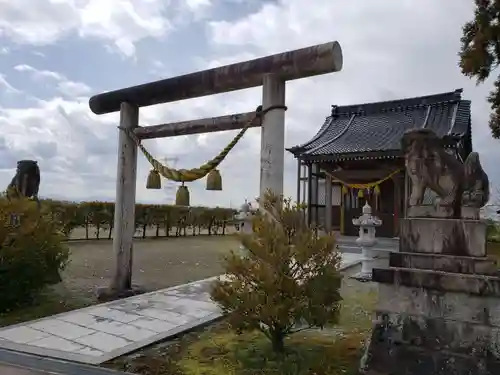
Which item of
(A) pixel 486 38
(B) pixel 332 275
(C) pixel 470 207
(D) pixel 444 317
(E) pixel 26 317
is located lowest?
(E) pixel 26 317

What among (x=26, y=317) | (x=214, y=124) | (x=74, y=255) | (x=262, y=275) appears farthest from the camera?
(x=74, y=255)

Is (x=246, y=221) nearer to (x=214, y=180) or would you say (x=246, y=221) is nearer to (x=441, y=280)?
(x=214, y=180)

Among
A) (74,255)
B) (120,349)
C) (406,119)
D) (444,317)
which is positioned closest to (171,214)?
(74,255)

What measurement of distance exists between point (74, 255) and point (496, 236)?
1694 centimetres

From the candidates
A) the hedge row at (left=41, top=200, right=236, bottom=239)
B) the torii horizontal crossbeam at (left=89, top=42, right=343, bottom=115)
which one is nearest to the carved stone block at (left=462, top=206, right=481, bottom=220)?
the torii horizontal crossbeam at (left=89, top=42, right=343, bottom=115)

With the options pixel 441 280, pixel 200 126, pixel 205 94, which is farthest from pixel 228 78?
pixel 441 280

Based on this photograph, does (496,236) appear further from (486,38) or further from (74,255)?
(74,255)

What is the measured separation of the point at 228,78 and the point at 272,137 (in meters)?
1.24

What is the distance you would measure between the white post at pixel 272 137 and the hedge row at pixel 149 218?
379 inches

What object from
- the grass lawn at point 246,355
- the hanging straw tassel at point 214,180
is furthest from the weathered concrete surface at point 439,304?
the hanging straw tassel at point 214,180

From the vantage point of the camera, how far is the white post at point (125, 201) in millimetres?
7102

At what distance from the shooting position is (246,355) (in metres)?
3.98

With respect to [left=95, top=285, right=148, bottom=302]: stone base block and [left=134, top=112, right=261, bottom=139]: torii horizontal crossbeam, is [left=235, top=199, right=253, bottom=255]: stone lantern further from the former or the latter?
[left=95, top=285, right=148, bottom=302]: stone base block

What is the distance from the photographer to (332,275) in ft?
12.6
